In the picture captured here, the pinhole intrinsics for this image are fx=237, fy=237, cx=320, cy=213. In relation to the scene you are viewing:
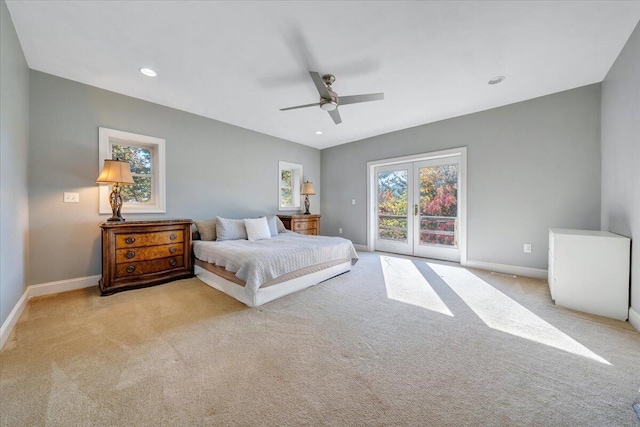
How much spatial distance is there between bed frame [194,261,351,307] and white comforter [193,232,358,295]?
154 millimetres

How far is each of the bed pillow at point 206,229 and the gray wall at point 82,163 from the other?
382mm

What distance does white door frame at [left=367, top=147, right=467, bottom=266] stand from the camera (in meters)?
4.21

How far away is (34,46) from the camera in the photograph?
238 centimetres

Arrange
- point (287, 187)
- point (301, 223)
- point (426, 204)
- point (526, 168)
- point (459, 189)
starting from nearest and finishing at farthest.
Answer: point (526, 168) < point (459, 189) < point (426, 204) < point (301, 223) < point (287, 187)

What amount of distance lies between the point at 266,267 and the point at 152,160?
2.82m

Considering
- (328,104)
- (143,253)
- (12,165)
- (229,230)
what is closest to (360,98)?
(328,104)

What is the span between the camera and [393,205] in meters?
5.30

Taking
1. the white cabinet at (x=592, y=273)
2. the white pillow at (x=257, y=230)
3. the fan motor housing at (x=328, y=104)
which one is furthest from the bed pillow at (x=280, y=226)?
the white cabinet at (x=592, y=273)

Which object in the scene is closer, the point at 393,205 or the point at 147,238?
the point at 147,238

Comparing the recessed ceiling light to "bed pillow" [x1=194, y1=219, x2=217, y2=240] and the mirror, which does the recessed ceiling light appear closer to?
"bed pillow" [x1=194, y1=219, x2=217, y2=240]

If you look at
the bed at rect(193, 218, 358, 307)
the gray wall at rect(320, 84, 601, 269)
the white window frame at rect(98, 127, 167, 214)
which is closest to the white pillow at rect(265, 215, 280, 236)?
the bed at rect(193, 218, 358, 307)

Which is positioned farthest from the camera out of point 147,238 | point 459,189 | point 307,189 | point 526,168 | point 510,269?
point 307,189

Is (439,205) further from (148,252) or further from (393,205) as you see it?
(148,252)

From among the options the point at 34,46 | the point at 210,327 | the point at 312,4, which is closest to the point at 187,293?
the point at 210,327
